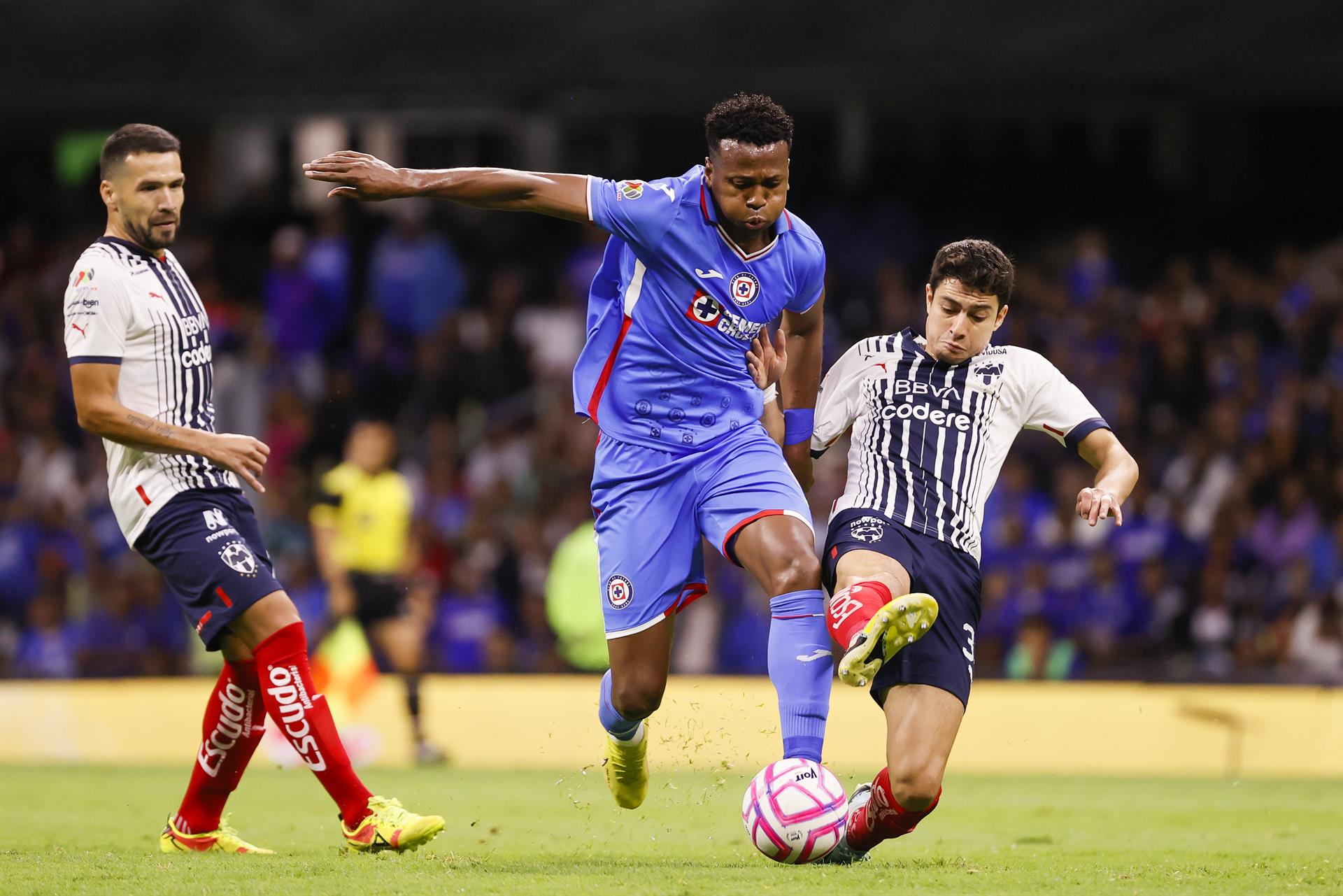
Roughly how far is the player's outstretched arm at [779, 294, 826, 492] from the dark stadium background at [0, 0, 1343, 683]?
5502 millimetres

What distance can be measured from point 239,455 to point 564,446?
8125 millimetres

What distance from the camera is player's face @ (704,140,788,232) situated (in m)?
5.48

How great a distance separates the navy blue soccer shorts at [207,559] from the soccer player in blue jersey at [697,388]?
1.23 m

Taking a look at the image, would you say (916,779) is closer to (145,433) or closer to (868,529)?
(868,529)

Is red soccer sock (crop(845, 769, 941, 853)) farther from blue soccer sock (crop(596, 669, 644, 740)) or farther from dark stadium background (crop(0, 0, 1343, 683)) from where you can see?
dark stadium background (crop(0, 0, 1343, 683))

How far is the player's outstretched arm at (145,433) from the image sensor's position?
18.3ft

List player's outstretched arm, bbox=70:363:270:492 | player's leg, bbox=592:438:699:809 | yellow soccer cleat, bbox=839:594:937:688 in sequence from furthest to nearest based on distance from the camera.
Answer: player's leg, bbox=592:438:699:809 < player's outstretched arm, bbox=70:363:270:492 < yellow soccer cleat, bbox=839:594:937:688

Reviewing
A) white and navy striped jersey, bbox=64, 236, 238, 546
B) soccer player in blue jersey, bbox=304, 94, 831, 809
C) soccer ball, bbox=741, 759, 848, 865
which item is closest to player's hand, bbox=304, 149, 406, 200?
soccer player in blue jersey, bbox=304, 94, 831, 809

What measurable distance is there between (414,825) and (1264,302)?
1008cm

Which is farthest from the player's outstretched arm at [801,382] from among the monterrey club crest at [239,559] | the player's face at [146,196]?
the player's face at [146,196]

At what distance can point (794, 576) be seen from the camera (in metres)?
5.34

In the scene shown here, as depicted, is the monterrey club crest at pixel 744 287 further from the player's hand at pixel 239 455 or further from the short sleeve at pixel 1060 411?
the player's hand at pixel 239 455

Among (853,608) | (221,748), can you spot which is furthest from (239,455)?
(853,608)

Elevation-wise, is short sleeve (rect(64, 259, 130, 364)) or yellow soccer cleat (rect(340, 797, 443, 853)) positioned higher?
short sleeve (rect(64, 259, 130, 364))
